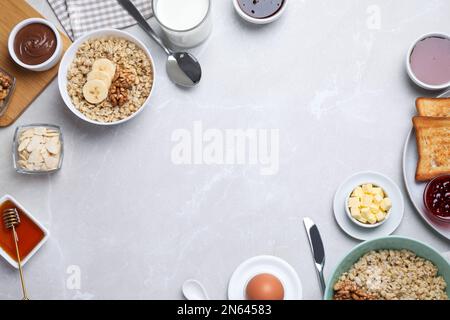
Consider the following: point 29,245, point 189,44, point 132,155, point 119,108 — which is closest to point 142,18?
point 189,44

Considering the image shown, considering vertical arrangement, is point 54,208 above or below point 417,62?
below

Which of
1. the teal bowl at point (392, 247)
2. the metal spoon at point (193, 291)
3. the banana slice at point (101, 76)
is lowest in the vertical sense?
the metal spoon at point (193, 291)

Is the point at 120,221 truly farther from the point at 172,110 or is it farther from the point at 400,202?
the point at 400,202

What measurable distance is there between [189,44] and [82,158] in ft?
1.57

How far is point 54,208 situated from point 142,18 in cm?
64

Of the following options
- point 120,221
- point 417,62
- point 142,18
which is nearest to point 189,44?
point 142,18

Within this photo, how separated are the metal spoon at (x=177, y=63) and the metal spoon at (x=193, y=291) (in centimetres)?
60

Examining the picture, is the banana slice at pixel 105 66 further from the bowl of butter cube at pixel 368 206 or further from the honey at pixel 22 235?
the bowl of butter cube at pixel 368 206

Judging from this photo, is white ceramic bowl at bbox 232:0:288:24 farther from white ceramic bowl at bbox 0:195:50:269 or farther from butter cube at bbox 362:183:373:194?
white ceramic bowl at bbox 0:195:50:269

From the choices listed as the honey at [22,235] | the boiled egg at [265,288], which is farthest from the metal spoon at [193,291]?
the honey at [22,235]

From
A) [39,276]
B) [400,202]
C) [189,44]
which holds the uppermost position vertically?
[189,44]

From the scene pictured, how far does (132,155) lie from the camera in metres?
1.83

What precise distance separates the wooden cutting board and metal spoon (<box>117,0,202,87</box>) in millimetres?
231

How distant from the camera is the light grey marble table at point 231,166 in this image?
1794mm
